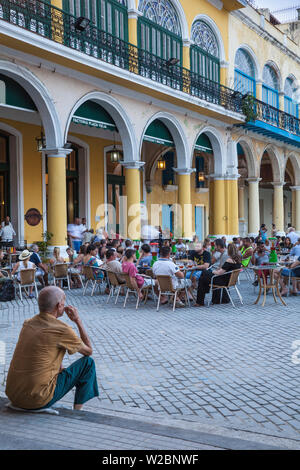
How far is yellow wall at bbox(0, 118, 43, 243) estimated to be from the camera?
51.5ft

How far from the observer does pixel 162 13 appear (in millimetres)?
17094

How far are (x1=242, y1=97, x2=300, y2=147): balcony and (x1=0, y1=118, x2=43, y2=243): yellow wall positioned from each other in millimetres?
9359

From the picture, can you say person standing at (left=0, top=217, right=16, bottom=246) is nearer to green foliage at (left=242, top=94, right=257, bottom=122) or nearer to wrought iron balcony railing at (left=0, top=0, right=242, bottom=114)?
wrought iron balcony railing at (left=0, top=0, right=242, bottom=114)

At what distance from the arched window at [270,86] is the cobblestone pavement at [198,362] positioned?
18.4m

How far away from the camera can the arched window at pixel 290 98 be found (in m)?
28.0

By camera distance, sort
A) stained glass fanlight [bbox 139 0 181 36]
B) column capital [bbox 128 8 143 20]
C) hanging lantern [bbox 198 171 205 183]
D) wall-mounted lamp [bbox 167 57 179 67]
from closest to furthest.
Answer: column capital [bbox 128 8 143 20] < stained glass fanlight [bbox 139 0 181 36] < wall-mounted lamp [bbox 167 57 179 67] < hanging lantern [bbox 198 171 205 183]

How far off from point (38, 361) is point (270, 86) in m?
25.0

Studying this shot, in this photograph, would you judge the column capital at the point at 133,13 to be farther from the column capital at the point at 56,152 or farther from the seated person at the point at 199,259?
the seated person at the point at 199,259

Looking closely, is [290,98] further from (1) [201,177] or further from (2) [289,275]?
(2) [289,275]

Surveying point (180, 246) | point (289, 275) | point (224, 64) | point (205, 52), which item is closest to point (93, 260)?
point (289, 275)

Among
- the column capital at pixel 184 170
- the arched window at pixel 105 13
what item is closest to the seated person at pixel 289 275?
the column capital at pixel 184 170

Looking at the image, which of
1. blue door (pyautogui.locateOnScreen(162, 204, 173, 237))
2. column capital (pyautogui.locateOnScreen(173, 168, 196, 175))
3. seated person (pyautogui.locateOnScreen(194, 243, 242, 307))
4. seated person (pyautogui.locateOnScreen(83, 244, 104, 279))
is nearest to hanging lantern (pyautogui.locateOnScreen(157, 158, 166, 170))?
blue door (pyautogui.locateOnScreen(162, 204, 173, 237))

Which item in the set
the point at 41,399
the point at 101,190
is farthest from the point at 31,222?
the point at 41,399
